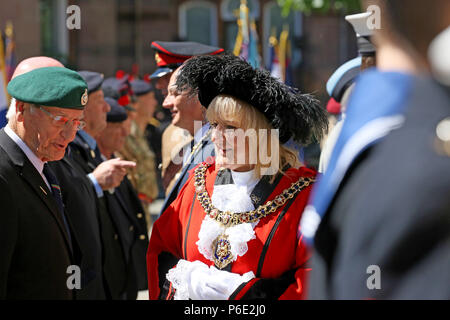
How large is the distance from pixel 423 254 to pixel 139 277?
4.05 m

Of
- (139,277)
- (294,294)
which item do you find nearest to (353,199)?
(294,294)

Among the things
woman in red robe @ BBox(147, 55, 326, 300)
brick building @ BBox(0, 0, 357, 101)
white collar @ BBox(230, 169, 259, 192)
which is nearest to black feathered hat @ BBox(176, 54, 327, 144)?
woman in red robe @ BBox(147, 55, 326, 300)

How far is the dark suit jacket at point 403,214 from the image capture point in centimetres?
89

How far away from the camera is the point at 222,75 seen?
8.77 ft

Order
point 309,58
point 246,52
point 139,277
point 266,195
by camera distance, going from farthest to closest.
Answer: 1. point 309,58
2. point 246,52
3. point 139,277
4. point 266,195

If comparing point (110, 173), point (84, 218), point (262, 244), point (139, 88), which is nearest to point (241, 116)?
point (262, 244)

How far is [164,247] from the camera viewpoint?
2.90m

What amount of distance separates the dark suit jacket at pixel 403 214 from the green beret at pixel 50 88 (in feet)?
6.87

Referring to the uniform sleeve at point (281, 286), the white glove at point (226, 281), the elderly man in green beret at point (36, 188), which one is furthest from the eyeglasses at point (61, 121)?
the uniform sleeve at point (281, 286)

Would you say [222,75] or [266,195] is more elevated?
[222,75]

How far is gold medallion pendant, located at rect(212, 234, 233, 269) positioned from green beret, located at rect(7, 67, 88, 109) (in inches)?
37.8

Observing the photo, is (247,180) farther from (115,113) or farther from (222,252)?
(115,113)

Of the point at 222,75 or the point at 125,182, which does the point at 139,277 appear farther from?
the point at 222,75

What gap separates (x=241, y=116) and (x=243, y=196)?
33 cm
